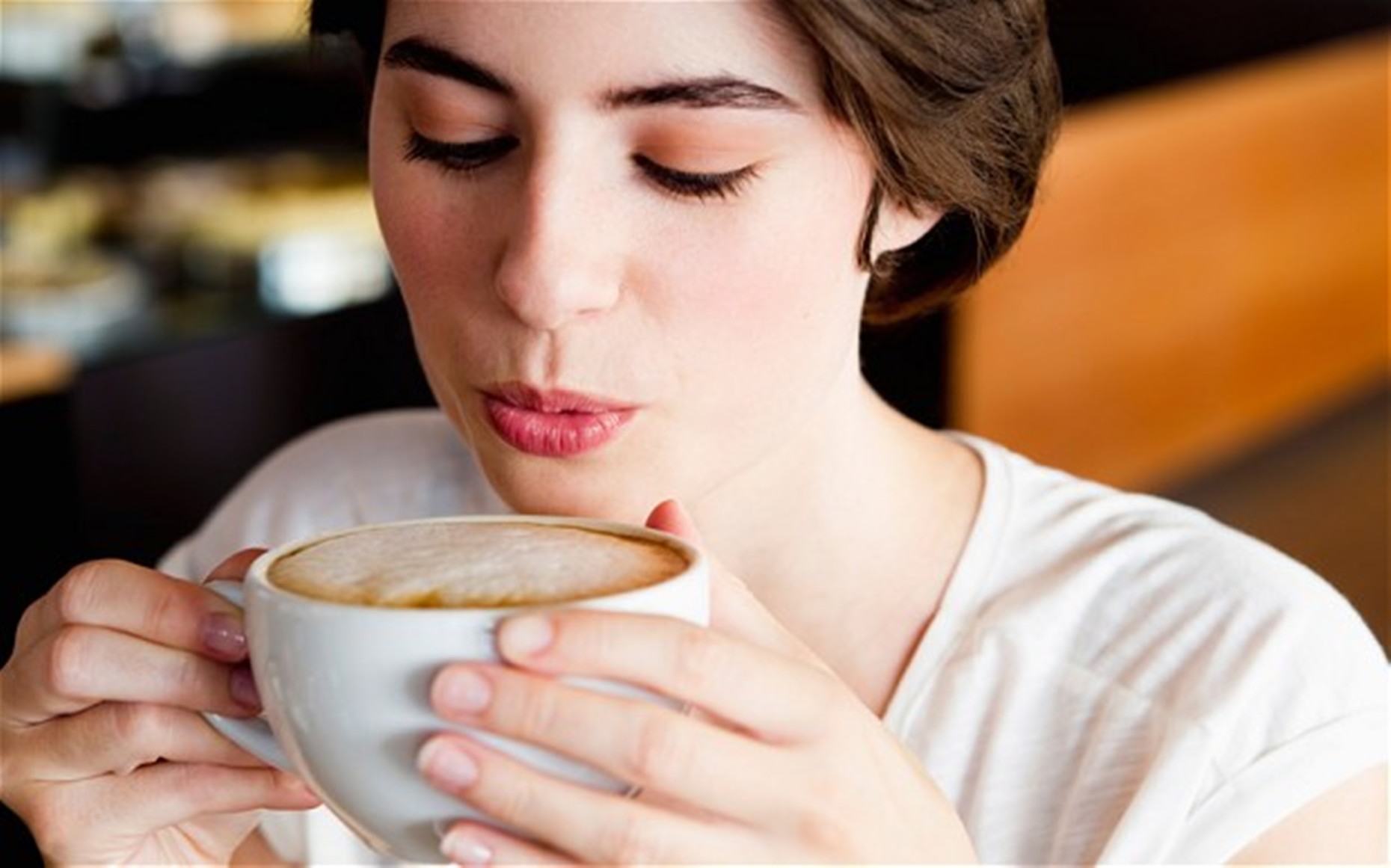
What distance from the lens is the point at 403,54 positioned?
1113 millimetres

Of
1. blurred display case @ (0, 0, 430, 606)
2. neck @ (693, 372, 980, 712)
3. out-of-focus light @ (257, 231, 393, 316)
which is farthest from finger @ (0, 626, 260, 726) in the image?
out-of-focus light @ (257, 231, 393, 316)

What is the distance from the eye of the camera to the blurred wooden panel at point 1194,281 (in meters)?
4.18

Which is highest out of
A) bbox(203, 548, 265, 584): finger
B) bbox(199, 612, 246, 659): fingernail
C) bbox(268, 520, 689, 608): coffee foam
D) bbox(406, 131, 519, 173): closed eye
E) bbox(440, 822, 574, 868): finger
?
bbox(406, 131, 519, 173): closed eye

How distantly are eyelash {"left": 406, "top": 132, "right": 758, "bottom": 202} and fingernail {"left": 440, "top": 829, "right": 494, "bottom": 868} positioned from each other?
42 centimetres

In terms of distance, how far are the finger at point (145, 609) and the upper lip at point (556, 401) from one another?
229 mm

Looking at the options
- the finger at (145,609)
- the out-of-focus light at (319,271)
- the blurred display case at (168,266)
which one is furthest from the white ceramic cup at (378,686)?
the out-of-focus light at (319,271)

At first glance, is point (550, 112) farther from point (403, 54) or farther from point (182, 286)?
point (182, 286)

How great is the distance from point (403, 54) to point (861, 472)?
46 cm

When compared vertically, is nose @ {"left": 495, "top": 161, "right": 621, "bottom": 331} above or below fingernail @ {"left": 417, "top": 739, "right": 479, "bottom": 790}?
above

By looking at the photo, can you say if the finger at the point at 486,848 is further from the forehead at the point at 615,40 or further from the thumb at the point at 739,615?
the forehead at the point at 615,40

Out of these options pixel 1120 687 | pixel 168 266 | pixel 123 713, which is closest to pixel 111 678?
pixel 123 713

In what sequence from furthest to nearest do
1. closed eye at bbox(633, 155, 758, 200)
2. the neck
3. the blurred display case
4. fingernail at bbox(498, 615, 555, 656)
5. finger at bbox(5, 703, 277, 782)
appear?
the blurred display case
the neck
closed eye at bbox(633, 155, 758, 200)
finger at bbox(5, 703, 277, 782)
fingernail at bbox(498, 615, 555, 656)

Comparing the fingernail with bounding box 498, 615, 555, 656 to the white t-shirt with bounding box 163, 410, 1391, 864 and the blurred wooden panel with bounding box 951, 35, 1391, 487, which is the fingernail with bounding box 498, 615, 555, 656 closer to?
the white t-shirt with bounding box 163, 410, 1391, 864

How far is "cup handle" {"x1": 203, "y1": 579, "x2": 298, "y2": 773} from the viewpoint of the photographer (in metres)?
0.89
